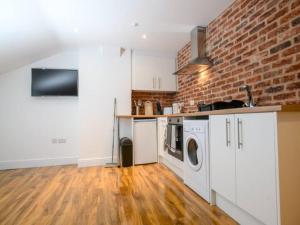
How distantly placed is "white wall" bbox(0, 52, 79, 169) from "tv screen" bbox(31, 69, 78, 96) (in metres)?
0.13

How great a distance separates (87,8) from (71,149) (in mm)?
2737

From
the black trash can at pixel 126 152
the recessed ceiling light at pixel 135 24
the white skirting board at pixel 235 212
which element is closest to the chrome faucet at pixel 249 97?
the white skirting board at pixel 235 212

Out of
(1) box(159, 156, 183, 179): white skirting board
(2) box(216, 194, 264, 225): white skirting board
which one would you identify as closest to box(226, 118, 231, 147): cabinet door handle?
(2) box(216, 194, 264, 225): white skirting board

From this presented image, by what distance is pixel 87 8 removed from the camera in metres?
2.38

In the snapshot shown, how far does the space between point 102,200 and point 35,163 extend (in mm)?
2343

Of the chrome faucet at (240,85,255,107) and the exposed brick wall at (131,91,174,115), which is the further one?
the exposed brick wall at (131,91,174,115)

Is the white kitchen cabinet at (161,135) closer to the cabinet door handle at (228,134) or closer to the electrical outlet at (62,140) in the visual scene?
the cabinet door handle at (228,134)

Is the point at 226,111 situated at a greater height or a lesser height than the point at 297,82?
lesser

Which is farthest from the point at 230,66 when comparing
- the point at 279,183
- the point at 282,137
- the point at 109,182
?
the point at 109,182

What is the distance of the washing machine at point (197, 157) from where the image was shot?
1.98m

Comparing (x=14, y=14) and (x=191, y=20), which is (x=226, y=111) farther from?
(x=14, y=14)

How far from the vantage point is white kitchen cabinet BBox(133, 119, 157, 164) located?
3.59 meters

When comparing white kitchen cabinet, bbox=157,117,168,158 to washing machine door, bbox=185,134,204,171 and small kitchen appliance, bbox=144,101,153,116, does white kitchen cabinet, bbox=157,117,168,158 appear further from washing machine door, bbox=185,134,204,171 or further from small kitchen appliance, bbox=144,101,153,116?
washing machine door, bbox=185,134,204,171

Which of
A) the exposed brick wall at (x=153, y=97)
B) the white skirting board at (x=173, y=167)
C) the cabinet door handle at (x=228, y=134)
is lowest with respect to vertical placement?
the white skirting board at (x=173, y=167)
